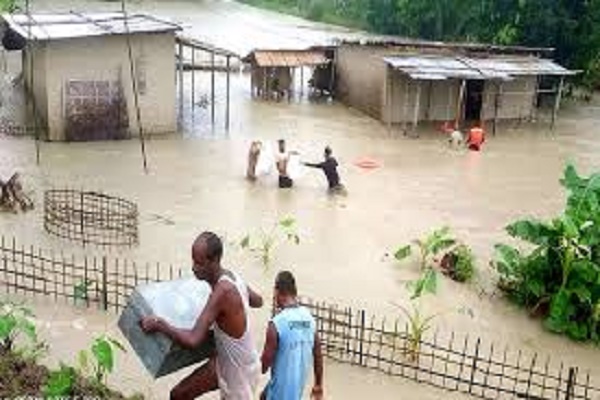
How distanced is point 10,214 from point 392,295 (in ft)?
19.7

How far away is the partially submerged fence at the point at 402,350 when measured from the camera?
9.28m

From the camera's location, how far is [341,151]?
1941cm

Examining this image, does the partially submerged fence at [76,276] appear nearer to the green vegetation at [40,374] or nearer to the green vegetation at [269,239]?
the green vegetation at [269,239]

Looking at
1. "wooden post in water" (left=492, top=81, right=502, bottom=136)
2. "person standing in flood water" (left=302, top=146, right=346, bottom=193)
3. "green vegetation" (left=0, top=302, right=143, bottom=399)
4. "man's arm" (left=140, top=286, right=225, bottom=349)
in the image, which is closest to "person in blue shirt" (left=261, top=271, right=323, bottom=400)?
"man's arm" (left=140, top=286, right=225, bottom=349)

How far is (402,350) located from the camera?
9.80 m

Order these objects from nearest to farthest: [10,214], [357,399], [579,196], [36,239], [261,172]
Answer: [357,399], [579,196], [36,239], [10,214], [261,172]

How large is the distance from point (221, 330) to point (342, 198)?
10.8 meters

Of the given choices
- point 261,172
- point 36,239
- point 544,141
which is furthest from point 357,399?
point 544,141

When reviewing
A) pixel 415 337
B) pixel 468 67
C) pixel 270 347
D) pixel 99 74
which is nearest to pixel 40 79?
pixel 99 74

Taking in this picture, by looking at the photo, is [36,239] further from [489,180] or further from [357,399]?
[489,180]

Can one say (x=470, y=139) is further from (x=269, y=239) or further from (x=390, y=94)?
(x=269, y=239)

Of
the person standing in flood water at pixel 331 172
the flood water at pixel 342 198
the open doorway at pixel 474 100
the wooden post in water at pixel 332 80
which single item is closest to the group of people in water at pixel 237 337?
the flood water at pixel 342 198

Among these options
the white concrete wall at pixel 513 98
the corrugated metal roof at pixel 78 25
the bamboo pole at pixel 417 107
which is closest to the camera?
the corrugated metal roof at pixel 78 25

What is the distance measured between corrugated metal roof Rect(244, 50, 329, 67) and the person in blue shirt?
1867cm
